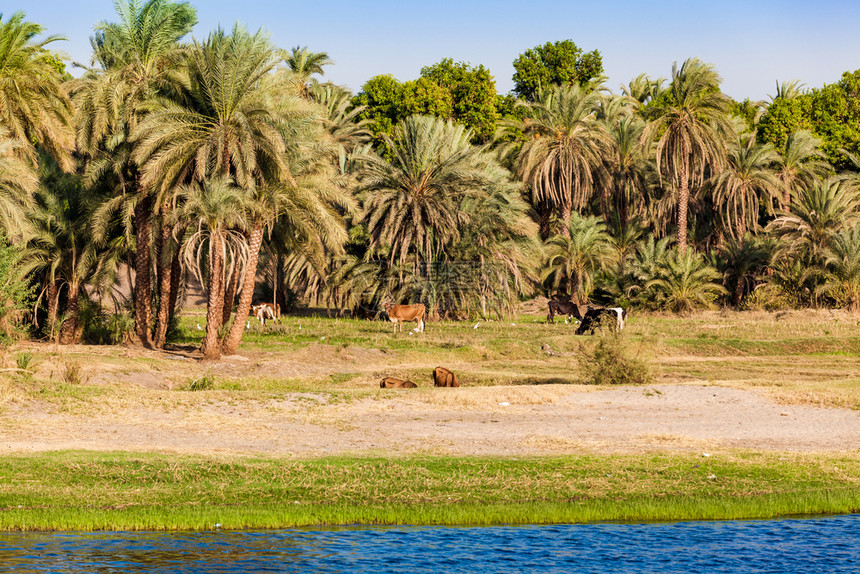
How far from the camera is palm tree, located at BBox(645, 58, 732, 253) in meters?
56.3

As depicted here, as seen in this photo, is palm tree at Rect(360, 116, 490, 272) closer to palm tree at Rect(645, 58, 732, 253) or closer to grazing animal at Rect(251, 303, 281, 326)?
grazing animal at Rect(251, 303, 281, 326)

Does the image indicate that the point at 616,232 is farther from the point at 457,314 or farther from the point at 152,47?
the point at 152,47

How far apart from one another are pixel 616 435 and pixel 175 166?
62.7ft

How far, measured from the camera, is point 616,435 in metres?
19.9

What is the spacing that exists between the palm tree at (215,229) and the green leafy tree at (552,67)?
50176 millimetres

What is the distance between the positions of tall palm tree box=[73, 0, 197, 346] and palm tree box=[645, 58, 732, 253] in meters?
31.1

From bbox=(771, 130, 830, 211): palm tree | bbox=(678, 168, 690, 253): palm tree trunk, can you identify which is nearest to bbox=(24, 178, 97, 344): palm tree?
bbox=(678, 168, 690, 253): palm tree trunk

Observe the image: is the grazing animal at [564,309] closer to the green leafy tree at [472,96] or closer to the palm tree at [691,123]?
the palm tree at [691,123]

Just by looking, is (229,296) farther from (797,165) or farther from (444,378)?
(797,165)

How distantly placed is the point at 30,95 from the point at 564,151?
3347 cm

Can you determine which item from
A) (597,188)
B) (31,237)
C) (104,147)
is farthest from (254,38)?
(597,188)

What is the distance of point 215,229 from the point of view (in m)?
32.8

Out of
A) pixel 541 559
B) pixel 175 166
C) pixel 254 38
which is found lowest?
pixel 541 559

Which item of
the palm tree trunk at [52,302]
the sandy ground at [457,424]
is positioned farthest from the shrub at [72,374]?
the palm tree trunk at [52,302]
